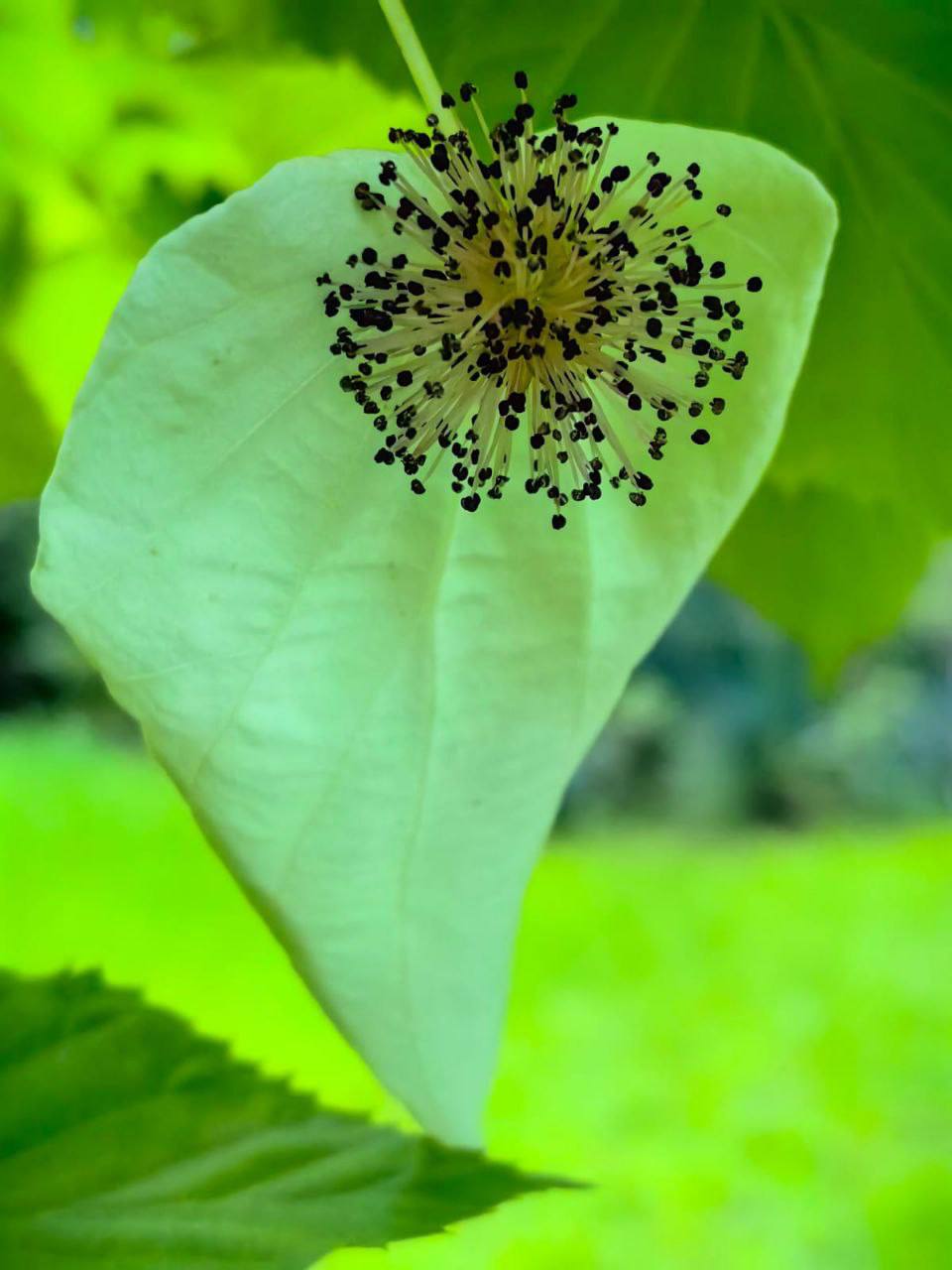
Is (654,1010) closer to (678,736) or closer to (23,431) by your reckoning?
(678,736)

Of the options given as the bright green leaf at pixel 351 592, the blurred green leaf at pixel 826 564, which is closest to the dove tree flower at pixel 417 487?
the bright green leaf at pixel 351 592

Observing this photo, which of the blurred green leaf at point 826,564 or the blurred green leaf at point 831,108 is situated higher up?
the blurred green leaf at point 831,108

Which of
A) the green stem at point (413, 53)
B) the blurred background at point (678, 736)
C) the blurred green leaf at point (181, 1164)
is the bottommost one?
the blurred green leaf at point (181, 1164)

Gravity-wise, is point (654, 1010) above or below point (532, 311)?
below

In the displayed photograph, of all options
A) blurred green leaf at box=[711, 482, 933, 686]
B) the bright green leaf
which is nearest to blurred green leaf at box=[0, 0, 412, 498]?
the bright green leaf

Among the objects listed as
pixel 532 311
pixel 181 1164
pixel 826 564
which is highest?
pixel 532 311

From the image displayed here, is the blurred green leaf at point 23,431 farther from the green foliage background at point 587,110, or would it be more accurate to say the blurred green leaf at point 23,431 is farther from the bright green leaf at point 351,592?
the bright green leaf at point 351,592

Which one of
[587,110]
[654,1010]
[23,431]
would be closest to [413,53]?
[587,110]

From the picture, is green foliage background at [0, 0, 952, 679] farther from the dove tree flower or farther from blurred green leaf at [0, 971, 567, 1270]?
blurred green leaf at [0, 971, 567, 1270]
